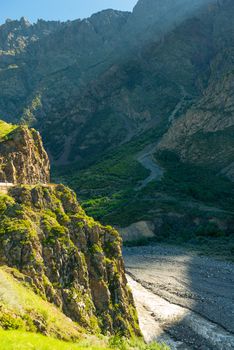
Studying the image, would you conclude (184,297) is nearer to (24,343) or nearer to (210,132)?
(24,343)

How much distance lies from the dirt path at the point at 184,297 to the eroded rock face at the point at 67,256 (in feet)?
27.6

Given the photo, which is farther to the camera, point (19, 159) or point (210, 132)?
point (210, 132)

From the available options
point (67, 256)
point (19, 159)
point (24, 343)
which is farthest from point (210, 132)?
point (24, 343)

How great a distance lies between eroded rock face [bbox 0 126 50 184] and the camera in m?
48.0

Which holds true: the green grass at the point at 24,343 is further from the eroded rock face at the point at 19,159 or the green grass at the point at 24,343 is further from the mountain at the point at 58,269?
the eroded rock face at the point at 19,159

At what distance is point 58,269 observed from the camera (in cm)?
2959

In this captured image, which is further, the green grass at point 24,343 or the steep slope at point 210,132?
the steep slope at point 210,132

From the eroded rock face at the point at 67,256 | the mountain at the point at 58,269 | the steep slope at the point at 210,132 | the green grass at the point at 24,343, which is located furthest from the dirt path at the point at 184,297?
the steep slope at the point at 210,132

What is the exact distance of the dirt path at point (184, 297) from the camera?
41.3 metres

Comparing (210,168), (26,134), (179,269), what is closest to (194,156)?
(210,168)

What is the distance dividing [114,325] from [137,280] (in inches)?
1226

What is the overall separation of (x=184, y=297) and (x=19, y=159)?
26892mm

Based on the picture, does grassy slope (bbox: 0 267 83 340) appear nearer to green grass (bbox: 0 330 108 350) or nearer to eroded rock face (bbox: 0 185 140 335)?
green grass (bbox: 0 330 108 350)

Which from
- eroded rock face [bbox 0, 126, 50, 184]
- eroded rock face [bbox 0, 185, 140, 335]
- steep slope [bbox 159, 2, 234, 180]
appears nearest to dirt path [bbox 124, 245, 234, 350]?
eroded rock face [bbox 0, 185, 140, 335]
